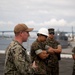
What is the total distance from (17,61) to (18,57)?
57 mm

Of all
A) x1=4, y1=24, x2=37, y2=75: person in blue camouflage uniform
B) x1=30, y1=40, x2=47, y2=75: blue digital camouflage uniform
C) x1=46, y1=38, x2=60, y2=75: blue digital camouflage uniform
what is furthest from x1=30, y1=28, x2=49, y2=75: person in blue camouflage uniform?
x1=4, y1=24, x2=37, y2=75: person in blue camouflage uniform

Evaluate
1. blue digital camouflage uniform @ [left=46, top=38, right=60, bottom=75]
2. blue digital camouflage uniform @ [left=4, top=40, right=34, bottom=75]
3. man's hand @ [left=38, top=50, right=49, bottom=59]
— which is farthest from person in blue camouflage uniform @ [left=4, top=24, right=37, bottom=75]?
blue digital camouflage uniform @ [left=46, top=38, right=60, bottom=75]

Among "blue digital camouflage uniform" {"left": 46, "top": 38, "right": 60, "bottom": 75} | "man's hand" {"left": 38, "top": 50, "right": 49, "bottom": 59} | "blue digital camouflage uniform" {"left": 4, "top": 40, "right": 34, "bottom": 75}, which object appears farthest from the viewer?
"blue digital camouflage uniform" {"left": 46, "top": 38, "right": 60, "bottom": 75}

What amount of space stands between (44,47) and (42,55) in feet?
1.16

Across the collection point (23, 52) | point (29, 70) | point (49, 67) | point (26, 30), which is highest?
point (26, 30)

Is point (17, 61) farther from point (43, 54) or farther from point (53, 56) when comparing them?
point (53, 56)

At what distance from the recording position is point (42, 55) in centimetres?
494

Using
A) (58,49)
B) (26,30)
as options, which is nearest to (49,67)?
(58,49)

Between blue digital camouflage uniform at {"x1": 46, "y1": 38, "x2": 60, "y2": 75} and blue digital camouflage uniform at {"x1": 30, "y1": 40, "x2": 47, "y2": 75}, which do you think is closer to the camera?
blue digital camouflage uniform at {"x1": 30, "y1": 40, "x2": 47, "y2": 75}

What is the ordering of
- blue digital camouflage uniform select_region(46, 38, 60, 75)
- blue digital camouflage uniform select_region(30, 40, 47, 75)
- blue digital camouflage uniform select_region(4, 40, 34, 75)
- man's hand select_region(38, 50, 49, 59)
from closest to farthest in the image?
1. blue digital camouflage uniform select_region(4, 40, 34, 75)
2. man's hand select_region(38, 50, 49, 59)
3. blue digital camouflage uniform select_region(30, 40, 47, 75)
4. blue digital camouflage uniform select_region(46, 38, 60, 75)

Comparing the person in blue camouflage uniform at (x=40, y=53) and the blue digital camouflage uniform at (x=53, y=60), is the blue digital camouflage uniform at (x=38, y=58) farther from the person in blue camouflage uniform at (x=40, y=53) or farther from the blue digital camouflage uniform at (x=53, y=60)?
the blue digital camouflage uniform at (x=53, y=60)

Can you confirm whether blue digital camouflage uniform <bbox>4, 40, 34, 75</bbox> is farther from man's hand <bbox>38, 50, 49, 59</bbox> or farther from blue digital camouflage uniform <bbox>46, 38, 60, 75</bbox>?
blue digital camouflage uniform <bbox>46, 38, 60, 75</bbox>

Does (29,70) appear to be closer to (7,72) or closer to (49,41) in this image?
(7,72)

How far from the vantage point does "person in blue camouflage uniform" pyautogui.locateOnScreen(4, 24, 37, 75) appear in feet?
11.7
